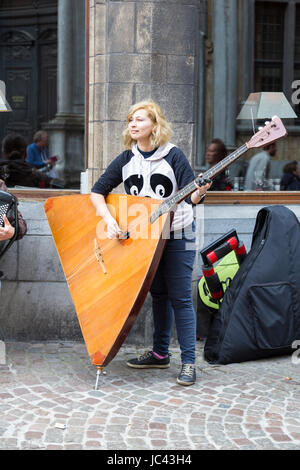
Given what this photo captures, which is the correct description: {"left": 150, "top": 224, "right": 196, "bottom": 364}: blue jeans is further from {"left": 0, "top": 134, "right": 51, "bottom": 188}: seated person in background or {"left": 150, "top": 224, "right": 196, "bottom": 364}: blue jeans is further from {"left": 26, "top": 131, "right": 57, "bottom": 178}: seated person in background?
{"left": 26, "top": 131, "right": 57, "bottom": 178}: seated person in background

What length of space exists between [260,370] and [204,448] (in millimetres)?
1295

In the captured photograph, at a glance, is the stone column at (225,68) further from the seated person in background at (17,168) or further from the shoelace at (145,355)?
the shoelace at (145,355)

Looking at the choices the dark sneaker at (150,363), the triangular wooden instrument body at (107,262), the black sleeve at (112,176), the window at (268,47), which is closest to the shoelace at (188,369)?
the dark sneaker at (150,363)

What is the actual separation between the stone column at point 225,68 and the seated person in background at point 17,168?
1.53 metres

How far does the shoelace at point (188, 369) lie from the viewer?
13.5ft

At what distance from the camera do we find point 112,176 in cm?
419

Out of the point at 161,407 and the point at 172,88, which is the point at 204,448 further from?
the point at 172,88

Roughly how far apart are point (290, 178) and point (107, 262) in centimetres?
238

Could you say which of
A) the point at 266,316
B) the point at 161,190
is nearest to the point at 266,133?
the point at 161,190

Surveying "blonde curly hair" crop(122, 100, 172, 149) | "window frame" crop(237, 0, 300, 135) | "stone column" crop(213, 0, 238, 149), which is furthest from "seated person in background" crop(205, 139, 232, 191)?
"blonde curly hair" crop(122, 100, 172, 149)

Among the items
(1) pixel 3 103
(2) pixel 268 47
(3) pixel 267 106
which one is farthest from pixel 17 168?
(2) pixel 268 47

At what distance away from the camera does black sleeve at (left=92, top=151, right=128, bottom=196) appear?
416cm

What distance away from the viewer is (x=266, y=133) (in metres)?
3.62

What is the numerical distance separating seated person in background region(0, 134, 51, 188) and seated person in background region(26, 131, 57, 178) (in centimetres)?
5
